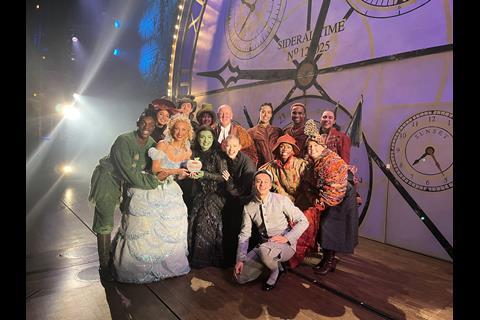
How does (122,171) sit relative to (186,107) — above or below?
below

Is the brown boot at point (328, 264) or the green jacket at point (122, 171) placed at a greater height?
the green jacket at point (122, 171)

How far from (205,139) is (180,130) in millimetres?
400

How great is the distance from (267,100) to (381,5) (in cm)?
292

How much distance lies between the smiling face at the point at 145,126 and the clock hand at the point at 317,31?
406 centimetres

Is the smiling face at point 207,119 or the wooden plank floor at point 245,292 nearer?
the wooden plank floor at point 245,292

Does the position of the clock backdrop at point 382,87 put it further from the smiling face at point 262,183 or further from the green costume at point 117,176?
the green costume at point 117,176

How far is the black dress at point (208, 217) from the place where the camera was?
142 inches

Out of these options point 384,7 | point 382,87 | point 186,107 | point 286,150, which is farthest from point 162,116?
point 384,7

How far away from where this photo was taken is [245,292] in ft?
10.1

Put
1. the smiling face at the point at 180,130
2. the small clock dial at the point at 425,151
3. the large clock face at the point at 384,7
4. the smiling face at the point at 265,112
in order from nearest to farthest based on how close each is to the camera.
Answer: the smiling face at the point at 180,130 → the small clock dial at the point at 425,151 → the large clock face at the point at 384,7 → the smiling face at the point at 265,112

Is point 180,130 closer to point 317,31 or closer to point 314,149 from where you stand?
point 314,149

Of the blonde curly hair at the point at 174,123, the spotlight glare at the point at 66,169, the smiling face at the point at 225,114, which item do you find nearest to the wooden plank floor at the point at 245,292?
the blonde curly hair at the point at 174,123

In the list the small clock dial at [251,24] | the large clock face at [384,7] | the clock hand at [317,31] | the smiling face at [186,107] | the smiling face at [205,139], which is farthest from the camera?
the small clock dial at [251,24]

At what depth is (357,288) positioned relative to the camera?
3.32 m
